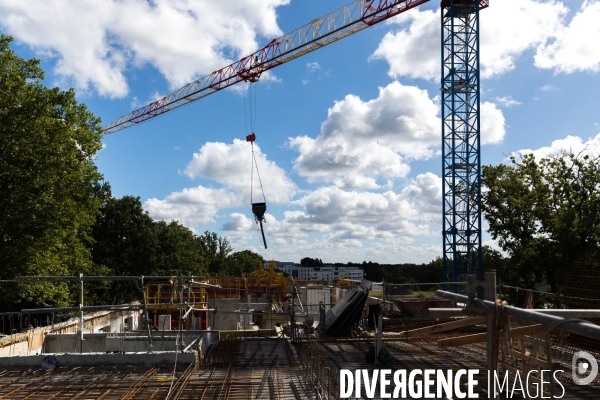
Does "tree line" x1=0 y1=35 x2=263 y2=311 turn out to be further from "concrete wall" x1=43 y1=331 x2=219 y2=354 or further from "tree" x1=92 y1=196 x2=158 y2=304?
"tree" x1=92 y1=196 x2=158 y2=304

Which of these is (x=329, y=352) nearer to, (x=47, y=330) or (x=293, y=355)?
(x=293, y=355)

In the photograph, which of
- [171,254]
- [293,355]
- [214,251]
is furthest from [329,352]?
[214,251]

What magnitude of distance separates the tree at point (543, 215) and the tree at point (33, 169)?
25.1m

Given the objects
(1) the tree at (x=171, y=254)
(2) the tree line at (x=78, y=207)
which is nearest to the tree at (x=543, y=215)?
(2) the tree line at (x=78, y=207)

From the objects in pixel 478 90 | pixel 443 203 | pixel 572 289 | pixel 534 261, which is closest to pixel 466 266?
pixel 443 203

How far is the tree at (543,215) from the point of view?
27.7 meters

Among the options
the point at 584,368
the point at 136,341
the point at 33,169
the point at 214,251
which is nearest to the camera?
the point at 584,368

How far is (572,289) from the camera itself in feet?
50.7

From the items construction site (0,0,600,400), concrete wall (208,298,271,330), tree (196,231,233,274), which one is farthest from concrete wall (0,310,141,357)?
tree (196,231,233,274)

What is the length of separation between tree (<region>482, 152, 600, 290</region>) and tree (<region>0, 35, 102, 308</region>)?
2505 centimetres

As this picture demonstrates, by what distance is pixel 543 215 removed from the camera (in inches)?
1243

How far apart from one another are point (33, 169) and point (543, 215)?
93.9ft

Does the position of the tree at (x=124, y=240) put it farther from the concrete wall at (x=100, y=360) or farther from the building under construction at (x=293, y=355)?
the concrete wall at (x=100, y=360)

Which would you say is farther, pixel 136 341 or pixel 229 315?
pixel 229 315
